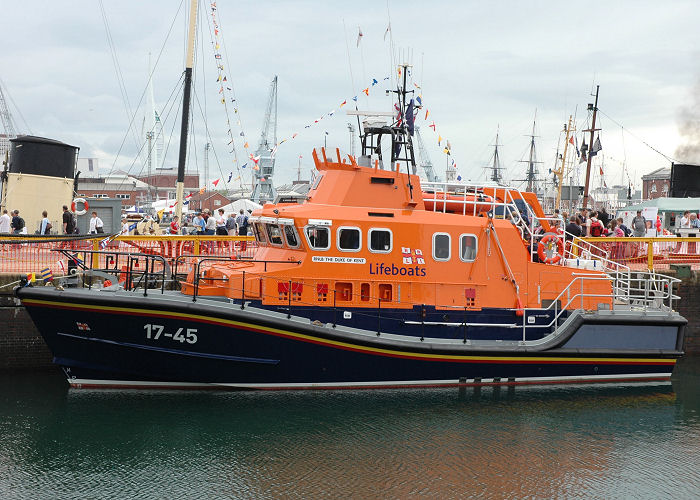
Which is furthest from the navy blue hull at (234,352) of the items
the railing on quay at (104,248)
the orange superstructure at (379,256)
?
the railing on quay at (104,248)

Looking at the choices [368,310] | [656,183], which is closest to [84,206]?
[368,310]

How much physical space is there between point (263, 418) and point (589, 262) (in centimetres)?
603

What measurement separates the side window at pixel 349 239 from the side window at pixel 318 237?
18 centimetres

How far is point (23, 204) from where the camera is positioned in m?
17.5

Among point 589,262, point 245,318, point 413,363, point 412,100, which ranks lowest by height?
point 413,363

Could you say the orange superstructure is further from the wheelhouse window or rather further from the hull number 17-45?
the hull number 17-45

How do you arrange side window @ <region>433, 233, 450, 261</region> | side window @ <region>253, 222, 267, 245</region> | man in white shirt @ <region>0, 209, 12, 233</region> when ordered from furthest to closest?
man in white shirt @ <region>0, 209, 12, 233</region>, side window @ <region>253, 222, 267, 245</region>, side window @ <region>433, 233, 450, 261</region>

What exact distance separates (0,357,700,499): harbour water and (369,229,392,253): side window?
88.6 inches

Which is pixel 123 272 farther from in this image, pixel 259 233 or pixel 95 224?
pixel 95 224

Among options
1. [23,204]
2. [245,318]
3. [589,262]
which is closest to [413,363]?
[245,318]

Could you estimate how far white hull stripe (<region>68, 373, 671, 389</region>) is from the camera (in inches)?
422

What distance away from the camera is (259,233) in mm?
11805

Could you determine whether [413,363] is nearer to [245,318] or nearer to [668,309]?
[245,318]

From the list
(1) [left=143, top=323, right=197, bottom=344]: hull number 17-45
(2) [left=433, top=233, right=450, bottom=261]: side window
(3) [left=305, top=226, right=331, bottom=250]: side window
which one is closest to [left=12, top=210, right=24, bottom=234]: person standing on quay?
(1) [left=143, top=323, right=197, bottom=344]: hull number 17-45
